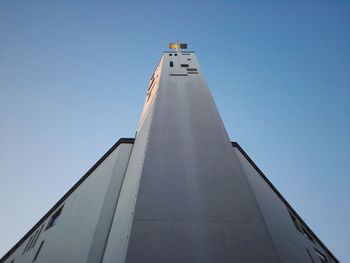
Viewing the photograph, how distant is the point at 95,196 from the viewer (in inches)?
431

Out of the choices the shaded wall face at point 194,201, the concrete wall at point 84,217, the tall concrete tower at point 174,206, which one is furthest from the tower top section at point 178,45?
the shaded wall face at point 194,201

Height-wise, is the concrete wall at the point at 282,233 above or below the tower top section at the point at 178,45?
below

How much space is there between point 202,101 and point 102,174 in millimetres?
6605

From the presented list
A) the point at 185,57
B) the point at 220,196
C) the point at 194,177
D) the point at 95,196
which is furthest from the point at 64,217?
the point at 185,57

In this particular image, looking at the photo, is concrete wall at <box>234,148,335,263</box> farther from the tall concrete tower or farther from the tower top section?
the tower top section

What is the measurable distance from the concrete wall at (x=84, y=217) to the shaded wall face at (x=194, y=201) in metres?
3.12

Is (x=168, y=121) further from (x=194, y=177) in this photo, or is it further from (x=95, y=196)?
(x=95, y=196)

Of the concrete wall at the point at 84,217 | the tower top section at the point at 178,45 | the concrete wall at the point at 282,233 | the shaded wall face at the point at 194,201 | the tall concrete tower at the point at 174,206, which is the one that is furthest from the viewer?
the tower top section at the point at 178,45

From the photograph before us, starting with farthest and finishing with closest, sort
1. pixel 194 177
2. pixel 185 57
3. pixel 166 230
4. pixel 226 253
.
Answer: pixel 185 57 < pixel 194 177 < pixel 166 230 < pixel 226 253

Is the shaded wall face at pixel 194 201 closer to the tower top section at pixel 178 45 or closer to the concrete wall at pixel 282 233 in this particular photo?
the concrete wall at pixel 282 233

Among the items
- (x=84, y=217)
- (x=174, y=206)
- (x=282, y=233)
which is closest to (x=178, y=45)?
(x=84, y=217)

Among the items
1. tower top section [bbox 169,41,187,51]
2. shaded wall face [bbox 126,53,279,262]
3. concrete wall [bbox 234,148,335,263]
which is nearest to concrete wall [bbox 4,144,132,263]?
shaded wall face [bbox 126,53,279,262]

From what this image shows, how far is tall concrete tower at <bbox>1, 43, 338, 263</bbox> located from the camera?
5.63m

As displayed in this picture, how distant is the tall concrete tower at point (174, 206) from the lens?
5629 mm
